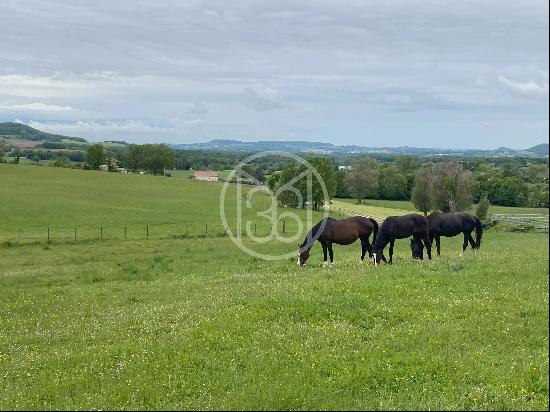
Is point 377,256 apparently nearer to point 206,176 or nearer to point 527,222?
point 527,222

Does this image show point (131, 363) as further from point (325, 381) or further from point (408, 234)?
point (408, 234)

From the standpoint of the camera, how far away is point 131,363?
1104cm

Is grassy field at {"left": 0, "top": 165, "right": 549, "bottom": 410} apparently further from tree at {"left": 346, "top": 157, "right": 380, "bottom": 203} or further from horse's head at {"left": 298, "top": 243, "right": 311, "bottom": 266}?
tree at {"left": 346, "top": 157, "right": 380, "bottom": 203}

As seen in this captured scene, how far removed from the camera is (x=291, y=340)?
11.8 metres

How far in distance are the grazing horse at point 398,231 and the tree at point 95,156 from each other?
12319 centimetres

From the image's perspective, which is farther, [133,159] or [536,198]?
[133,159]

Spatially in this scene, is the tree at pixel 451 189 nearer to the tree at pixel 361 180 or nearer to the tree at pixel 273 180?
the tree at pixel 361 180

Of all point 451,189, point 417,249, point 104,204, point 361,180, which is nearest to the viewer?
point 417,249

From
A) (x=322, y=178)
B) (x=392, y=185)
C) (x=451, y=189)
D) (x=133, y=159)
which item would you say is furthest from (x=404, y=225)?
(x=133, y=159)

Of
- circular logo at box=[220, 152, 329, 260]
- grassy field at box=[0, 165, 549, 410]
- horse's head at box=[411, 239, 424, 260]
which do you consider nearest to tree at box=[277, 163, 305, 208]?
circular logo at box=[220, 152, 329, 260]

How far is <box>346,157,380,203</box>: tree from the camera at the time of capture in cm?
11512

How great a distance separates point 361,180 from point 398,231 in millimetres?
92251

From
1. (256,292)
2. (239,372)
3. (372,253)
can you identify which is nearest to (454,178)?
(372,253)

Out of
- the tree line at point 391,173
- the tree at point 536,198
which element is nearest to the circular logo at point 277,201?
the tree line at point 391,173
